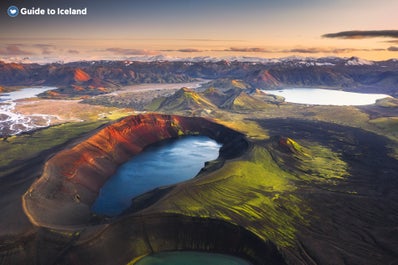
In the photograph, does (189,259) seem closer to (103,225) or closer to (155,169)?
(103,225)

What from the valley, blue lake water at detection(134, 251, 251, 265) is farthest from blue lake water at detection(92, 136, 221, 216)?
blue lake water at detection(134, 251, 251, 265)

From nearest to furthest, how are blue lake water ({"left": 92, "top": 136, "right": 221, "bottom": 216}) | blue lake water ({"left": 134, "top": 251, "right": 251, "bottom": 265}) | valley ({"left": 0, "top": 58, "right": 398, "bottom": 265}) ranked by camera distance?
valley ({"left": 0, "top": 58, "right": 398, "bottom": 265}) → blue lake water ({"left": 134, "top": 251, "right": 251, "bottom": 265}) → blue lake water ({"left": 92, "top": 136, "right": 221, "bottom": 216})

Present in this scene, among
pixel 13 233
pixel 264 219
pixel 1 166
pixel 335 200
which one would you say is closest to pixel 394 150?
pixel 335 200

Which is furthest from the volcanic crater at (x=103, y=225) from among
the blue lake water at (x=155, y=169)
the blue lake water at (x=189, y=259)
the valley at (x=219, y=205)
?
the blue lake water at (x=155, y=169)

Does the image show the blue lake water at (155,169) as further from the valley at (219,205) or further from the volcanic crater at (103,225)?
the volcanic crater at (103,225)

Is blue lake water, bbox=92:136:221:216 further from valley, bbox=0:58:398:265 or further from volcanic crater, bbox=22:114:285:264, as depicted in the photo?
volcanic crater, bbox=22:114:285:264

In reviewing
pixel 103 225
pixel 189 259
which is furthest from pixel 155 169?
pixel 189 259
